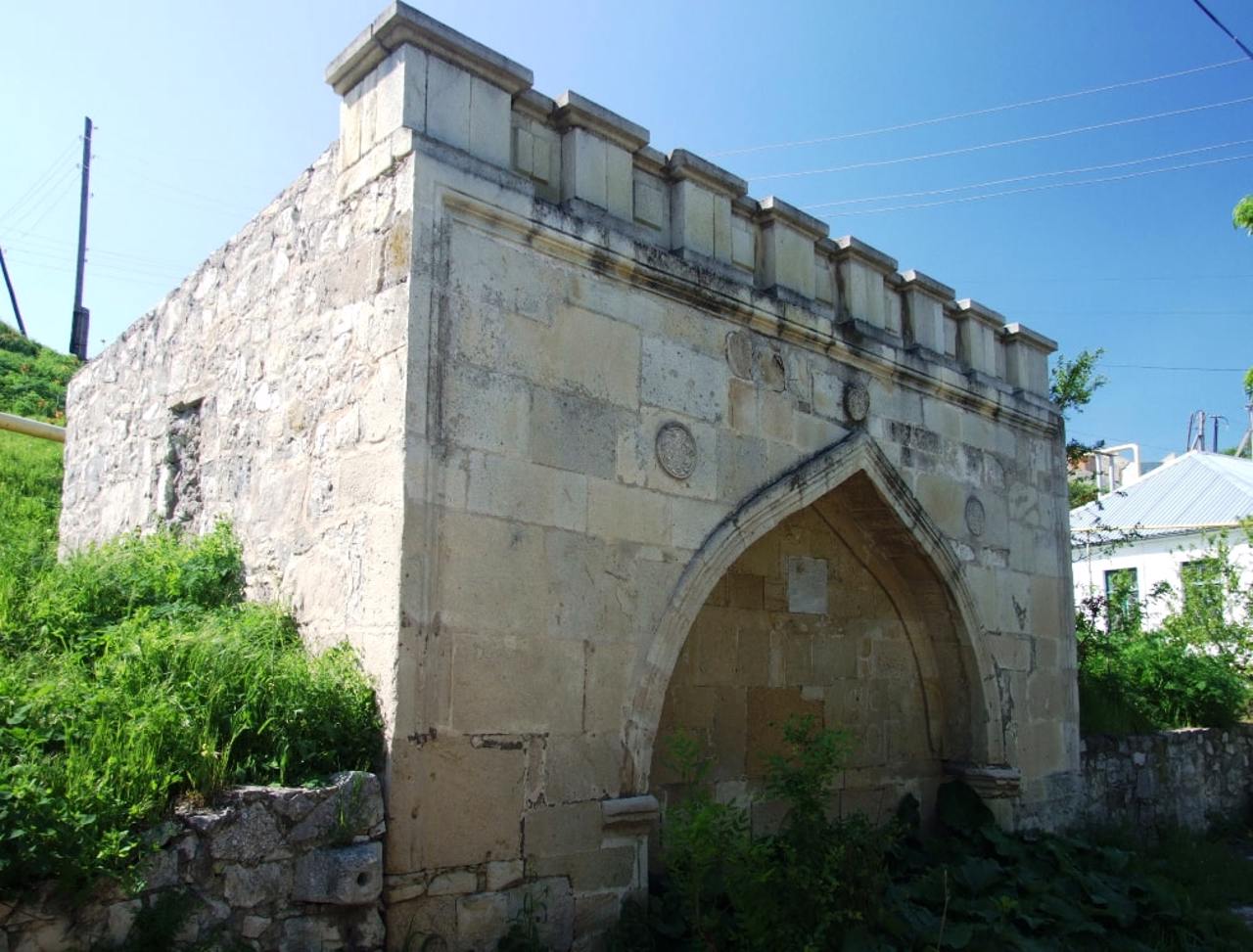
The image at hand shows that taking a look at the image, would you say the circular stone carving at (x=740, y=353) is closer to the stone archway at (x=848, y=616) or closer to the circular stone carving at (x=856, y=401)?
the stone archway at (x=848, y=616)

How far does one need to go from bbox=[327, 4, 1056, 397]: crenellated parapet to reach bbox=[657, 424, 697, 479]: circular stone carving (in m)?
0.92

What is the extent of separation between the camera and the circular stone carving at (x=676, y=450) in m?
5.33

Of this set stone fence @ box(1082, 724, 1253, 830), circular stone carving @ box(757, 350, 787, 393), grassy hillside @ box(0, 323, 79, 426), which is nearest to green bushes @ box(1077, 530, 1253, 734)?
stone fence @ box(1082, 724, 1253, 830)

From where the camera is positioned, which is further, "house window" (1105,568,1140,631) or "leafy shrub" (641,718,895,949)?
"house window" (1105,568,1140,631)

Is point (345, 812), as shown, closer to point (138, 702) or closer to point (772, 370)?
point (138, 702)

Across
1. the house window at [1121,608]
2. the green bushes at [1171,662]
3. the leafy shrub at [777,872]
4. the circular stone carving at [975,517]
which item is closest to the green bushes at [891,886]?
the leafy shrub at [777,872]

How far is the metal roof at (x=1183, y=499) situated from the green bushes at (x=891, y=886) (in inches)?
597

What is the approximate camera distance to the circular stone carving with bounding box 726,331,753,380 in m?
5.80

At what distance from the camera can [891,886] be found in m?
5.55

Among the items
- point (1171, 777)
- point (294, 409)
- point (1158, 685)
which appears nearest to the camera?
point (294, 409)

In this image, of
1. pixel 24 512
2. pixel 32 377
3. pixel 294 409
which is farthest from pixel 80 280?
pixel 294 409

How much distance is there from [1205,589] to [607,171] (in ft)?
36.4

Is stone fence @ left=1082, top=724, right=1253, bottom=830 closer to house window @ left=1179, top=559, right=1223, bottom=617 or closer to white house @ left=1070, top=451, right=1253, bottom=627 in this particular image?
house window @ left=1179, top=559, right=1223, bottom=617

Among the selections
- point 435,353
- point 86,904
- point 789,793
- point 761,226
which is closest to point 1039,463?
point 761,226
